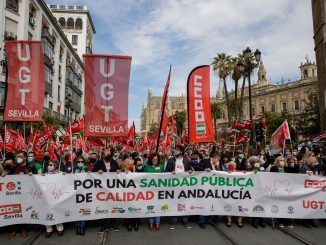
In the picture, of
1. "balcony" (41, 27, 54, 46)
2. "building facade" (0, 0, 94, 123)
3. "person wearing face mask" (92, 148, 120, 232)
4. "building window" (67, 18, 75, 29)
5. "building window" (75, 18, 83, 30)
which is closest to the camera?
"person wearing face mask" (92, 148, 120, 232)

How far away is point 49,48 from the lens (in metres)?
37.1

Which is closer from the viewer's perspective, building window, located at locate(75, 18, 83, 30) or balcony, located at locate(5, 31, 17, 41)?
balcony, located at locate(5, 31, 17, 41)

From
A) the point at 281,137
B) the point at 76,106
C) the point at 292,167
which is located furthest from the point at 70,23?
the point at 292,167

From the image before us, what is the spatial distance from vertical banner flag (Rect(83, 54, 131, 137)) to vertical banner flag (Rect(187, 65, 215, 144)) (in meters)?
2.28

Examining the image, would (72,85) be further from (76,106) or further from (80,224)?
(80,224)

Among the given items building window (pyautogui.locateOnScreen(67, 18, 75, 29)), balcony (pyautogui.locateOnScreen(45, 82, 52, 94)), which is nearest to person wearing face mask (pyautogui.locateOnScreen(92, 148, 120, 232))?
balcony (pyautogui.locateOnScreen(45, 82, 52, 94))

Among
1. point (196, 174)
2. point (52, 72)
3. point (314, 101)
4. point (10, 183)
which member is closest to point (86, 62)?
point (10, 183)

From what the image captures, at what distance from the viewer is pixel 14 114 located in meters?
7.97

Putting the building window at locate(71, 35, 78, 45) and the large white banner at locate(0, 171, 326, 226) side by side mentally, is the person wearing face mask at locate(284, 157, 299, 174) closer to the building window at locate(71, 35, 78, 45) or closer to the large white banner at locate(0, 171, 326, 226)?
the large white banner at locate(0, 171, 326, 226)

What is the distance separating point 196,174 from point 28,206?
3900 millimetres

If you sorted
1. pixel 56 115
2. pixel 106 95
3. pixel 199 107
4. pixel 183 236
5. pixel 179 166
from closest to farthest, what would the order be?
pixel 183 236, pixel 179 166, pixel 106 95, pixel 199 107, pixel 56 115

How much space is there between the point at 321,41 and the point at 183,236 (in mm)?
22467

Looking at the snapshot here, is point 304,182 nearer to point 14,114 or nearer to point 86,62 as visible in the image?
point 86,62

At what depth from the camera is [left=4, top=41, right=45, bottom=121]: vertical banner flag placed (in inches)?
313
